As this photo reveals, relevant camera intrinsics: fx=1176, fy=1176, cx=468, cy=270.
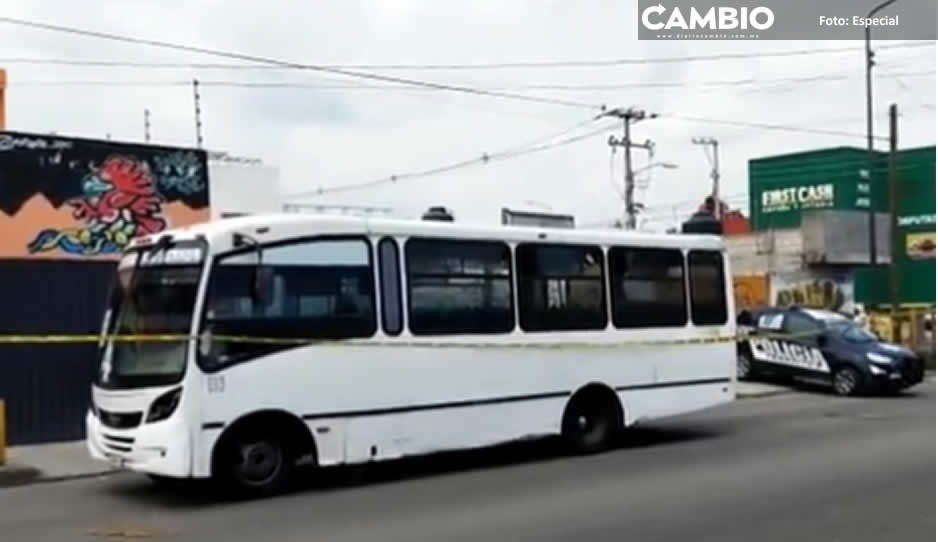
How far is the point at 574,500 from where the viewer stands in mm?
10148

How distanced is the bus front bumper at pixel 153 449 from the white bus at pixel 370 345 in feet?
0.05

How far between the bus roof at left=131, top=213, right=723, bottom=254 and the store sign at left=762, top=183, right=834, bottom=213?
35721mm

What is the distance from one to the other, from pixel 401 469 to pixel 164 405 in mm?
3101

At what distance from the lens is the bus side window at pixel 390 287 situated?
11914 millimetres

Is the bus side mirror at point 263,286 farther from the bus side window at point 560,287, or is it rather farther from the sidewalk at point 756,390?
the sidewalk at point 756,390

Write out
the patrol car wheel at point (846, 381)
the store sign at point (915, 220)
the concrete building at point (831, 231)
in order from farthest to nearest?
the store sign at point (915, 220), the concrete building at point (831, 231), the patrol car wheel at point (846, 381)

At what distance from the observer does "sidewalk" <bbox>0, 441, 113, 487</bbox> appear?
41.0ft

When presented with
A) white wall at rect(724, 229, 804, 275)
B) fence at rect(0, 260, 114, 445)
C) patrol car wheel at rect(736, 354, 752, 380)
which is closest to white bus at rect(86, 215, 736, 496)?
fence at rect(0, 260, 114, 445)

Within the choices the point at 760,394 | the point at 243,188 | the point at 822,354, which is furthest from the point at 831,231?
the point at 243,188

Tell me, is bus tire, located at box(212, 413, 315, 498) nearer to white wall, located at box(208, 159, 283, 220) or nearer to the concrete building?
white wall, located at box(208, 159, 283, 220)

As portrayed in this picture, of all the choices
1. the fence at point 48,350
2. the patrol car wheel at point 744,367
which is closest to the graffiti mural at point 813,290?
the patrol car wheel at point 744,367

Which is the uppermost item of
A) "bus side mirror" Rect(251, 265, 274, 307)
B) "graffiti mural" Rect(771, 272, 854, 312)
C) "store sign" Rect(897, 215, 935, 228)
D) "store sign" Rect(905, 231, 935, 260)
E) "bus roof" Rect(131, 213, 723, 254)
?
"store sign" Rect(897, 215, 935, 228)

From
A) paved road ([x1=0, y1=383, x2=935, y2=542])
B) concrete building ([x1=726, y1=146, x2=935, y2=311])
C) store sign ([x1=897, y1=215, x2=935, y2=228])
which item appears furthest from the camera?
store sign ([x1=897, y1=215, x2=935, y2=228])

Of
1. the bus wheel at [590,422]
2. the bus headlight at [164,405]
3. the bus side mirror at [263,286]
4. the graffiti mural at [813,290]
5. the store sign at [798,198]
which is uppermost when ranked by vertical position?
the store sign at [798,198]
